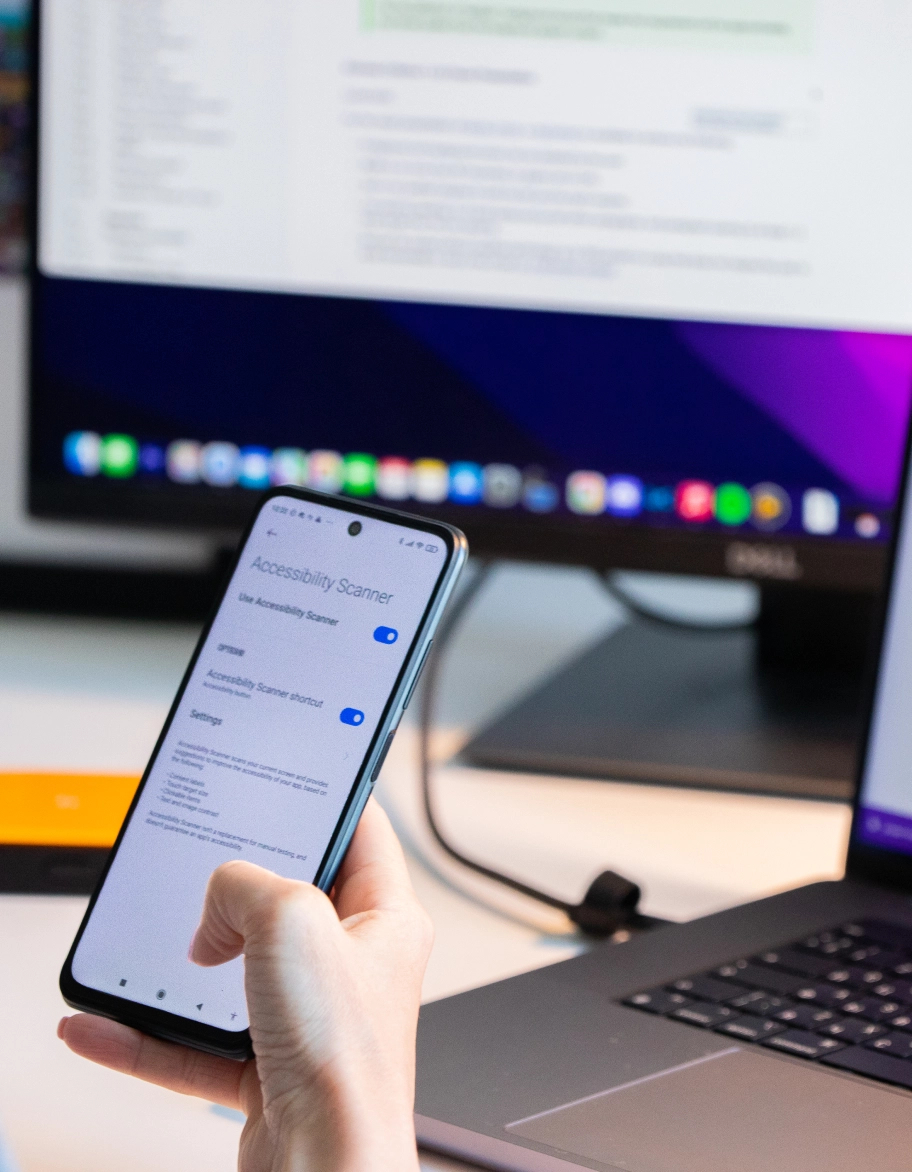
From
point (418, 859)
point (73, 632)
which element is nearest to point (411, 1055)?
point (418, 859)

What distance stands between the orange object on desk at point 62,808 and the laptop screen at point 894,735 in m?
0.29

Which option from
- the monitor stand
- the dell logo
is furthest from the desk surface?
the dell logo

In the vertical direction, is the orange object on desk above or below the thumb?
below

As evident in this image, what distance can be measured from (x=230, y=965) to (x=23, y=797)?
0.66 feet

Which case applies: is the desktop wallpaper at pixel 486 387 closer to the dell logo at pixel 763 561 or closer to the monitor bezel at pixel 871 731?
the dell logo at pixel 763 561

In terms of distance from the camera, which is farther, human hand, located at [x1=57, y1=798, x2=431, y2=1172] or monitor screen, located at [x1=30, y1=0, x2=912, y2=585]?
monitor screen, located at [x1=30, y1=0, x2=912, y2=585]

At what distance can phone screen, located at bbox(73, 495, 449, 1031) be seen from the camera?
1.27ft

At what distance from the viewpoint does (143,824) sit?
410 mm

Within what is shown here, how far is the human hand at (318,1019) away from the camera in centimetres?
30

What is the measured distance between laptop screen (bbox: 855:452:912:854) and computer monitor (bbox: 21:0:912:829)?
142mm

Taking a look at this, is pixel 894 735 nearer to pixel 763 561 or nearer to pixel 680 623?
pixel 763 561

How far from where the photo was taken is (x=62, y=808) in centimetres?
54

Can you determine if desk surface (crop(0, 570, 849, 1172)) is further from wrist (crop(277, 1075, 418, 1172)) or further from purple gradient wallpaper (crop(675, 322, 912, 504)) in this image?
purple gradient wallpaper (crop(675, 322, 912, 504))

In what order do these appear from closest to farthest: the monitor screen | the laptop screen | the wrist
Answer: the wrist, the laptop screen, the monitor screen
